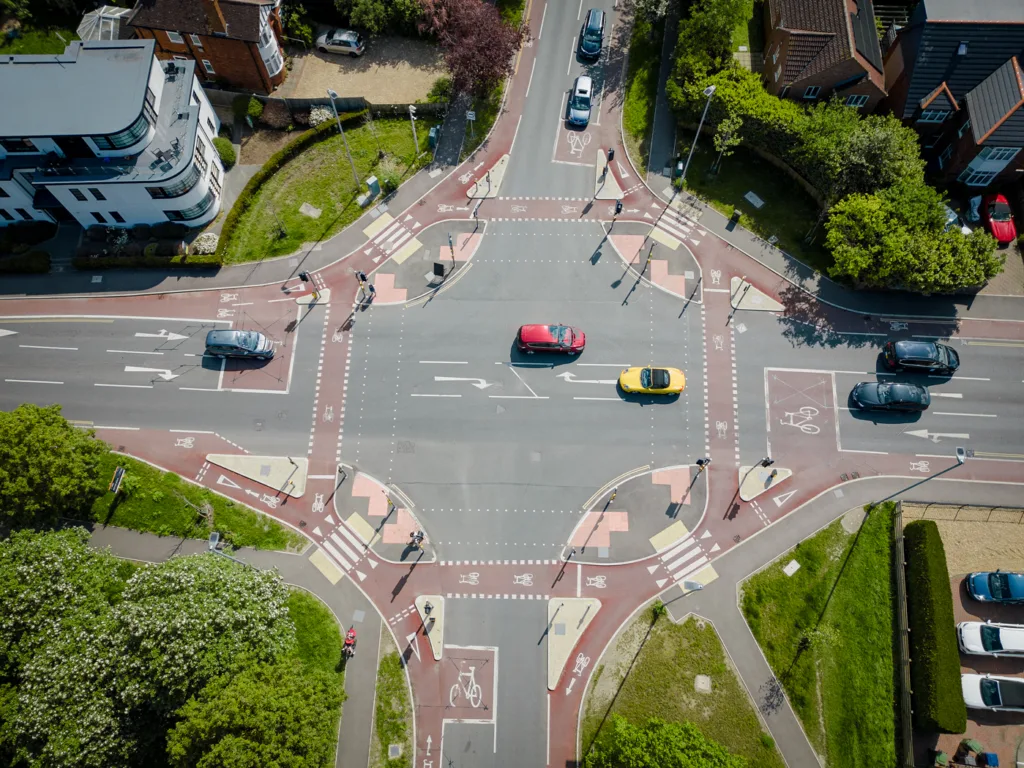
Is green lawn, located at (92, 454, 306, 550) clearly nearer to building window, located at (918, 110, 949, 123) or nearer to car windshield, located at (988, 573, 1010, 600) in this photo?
car windshield, located at (988, 573, 1010, 600)

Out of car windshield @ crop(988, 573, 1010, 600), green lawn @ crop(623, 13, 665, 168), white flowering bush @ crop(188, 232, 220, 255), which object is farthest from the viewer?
green lawn @ crop(623, 13, 665, 168)

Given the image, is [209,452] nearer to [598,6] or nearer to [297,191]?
[297,191]

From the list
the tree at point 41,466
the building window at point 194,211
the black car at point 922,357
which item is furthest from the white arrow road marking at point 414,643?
the black car at point 922,357

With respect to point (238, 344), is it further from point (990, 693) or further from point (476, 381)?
point (990, 693)

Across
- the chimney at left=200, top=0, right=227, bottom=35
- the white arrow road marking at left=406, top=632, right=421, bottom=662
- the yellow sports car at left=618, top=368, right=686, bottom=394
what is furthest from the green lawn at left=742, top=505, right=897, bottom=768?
the chimney at left=200, top=0, right=227, bottom=35

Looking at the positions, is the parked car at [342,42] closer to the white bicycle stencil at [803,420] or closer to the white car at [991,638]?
the white bicycle stencil at [803,420]

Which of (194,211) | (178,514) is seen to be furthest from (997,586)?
(194,211)
